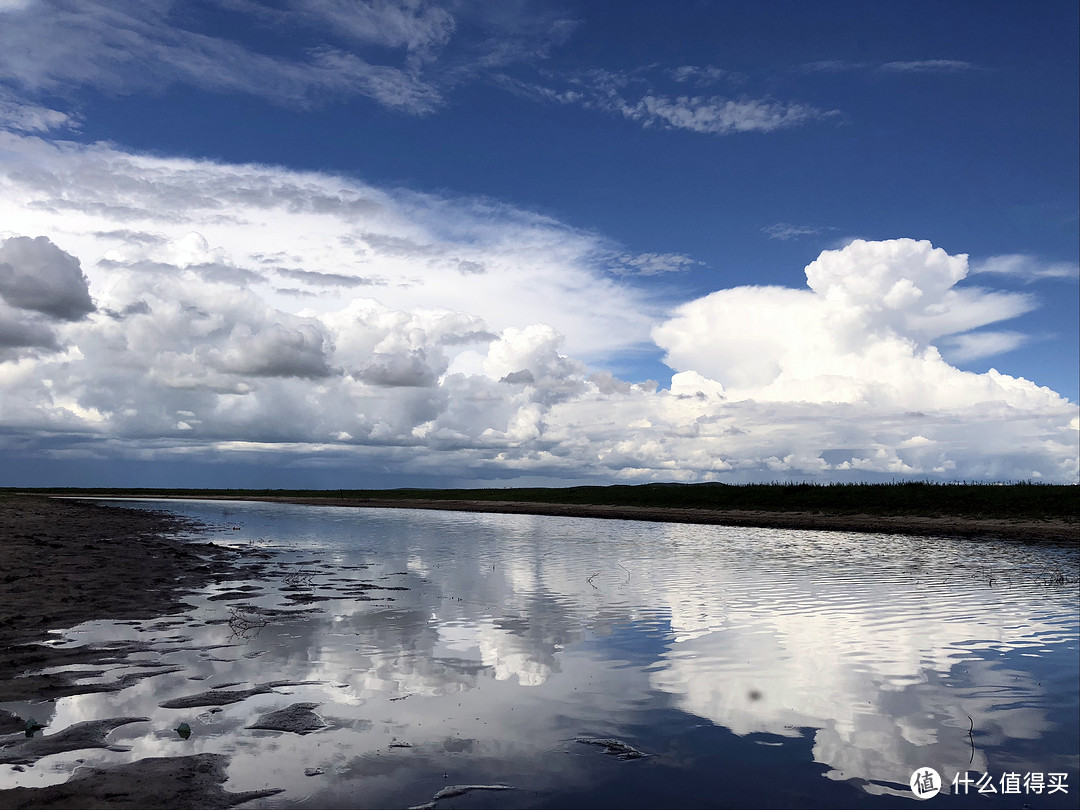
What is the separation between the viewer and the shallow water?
8758 millimetres

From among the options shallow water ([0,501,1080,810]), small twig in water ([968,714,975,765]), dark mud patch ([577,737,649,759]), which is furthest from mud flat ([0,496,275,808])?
small twig in water ([968,714,975,765])

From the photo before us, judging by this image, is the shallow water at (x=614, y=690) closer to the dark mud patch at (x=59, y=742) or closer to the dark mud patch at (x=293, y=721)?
the dark mud patch at (x=293, y=721)

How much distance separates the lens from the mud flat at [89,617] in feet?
26.1

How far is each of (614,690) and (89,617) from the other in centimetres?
1407

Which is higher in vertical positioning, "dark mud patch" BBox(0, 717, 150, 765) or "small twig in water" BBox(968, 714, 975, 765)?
"dark mud patch" BBox(0, 717, 150, 765)

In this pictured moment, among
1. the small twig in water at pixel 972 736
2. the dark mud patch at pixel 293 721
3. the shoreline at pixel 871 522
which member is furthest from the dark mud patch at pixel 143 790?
the shoreline at pixel 871 522

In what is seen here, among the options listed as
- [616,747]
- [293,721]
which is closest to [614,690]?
[616,747]

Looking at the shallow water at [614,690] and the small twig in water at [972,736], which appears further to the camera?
the small twig in water at [972,736]

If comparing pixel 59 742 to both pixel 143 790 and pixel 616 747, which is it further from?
pixel 616 747

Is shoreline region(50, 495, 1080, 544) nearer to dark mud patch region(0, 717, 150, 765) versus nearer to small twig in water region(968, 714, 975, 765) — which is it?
small twig in water region(968, 714, 975, 765)

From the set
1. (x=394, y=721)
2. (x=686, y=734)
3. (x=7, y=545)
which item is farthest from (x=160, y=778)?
(x=7, y=545)

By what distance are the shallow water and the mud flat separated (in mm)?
420

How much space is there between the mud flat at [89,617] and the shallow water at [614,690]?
0.42 m

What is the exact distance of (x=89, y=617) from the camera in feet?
58.0
